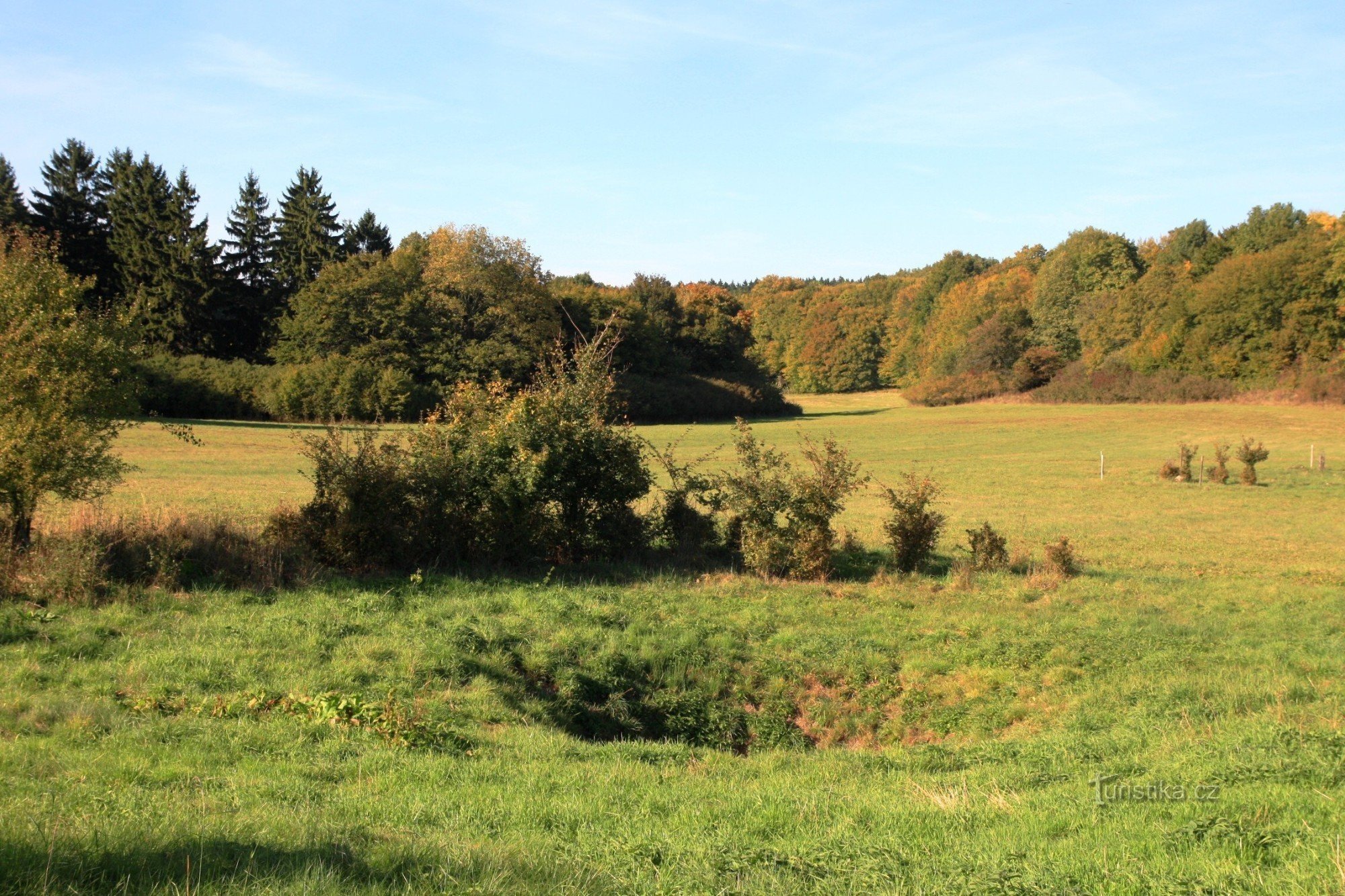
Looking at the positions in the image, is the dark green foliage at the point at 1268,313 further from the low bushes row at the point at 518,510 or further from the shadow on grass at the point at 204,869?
the shadow on grass at the point at 204,869

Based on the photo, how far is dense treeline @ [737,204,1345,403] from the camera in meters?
78.9

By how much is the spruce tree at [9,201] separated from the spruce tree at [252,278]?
1389 cm

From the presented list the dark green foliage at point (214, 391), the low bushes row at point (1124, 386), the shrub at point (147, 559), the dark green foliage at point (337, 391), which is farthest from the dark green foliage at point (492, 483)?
the low bushes row at point (1124, 386)

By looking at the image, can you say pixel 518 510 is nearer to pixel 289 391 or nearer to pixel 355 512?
pixel 355 512

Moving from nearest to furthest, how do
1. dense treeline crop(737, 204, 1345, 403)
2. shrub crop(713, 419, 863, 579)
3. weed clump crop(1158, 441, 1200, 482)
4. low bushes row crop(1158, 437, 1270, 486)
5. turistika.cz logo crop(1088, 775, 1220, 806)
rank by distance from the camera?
turistika.cz logo crop(1088, 775, 1220, 806) < shrub crop(713, 419, 863, 579) < low bushes row crop(1158, 437, 1270, 486) < weed clump crop(1158, 441, 1200, 482) < dense treeline crop(737, 204, 1345, 403)

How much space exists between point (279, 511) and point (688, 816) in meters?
11.0

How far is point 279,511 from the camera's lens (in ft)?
50.0

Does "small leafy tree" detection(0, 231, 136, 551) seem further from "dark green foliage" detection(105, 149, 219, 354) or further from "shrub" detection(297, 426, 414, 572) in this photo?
"dark green foliage" detection(105, 149, 219, 354)

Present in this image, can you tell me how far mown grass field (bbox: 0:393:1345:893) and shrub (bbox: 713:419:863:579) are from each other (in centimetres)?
82

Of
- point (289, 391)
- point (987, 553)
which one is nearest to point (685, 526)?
point (987, 553)

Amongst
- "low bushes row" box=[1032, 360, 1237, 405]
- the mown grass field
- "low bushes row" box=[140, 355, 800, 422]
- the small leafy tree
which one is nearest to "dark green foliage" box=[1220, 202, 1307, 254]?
"low bushes row" box=[1032, 360, 1237, 405]

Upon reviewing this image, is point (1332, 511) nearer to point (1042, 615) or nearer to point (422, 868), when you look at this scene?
point (1042, 615)

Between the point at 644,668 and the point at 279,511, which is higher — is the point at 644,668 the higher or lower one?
the lower one

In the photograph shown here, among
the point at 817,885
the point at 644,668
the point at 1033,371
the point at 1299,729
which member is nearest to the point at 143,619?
the point at 644,668
